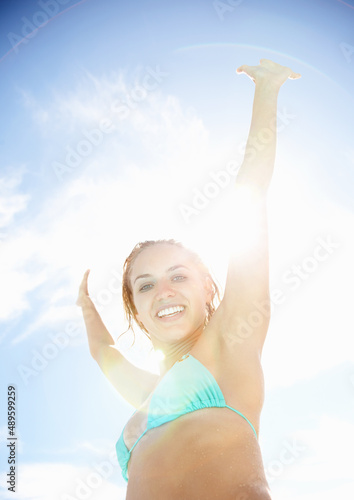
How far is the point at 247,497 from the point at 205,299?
1.83 meters

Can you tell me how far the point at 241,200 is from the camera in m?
3.16

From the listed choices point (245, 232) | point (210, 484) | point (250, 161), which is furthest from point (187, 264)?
point (210, 484)

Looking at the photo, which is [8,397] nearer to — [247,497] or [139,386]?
[139,386]

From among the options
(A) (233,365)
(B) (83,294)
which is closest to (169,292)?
(A) (233,365)

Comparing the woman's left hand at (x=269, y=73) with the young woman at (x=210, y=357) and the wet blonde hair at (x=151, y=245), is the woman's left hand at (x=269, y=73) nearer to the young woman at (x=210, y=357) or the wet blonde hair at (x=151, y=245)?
the young woman at (x=210, y=357)

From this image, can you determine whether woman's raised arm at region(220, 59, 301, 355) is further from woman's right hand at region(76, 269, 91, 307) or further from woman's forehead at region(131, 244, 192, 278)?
woman's right hand at region(76, 269, 91, 307)

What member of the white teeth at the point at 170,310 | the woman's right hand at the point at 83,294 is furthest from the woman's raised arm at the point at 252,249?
the woman's right hand at the point at 83,294

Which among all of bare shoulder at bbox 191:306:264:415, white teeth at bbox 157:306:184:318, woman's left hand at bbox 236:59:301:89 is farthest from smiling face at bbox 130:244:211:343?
woman's left hand at bbox 236:59:301:89

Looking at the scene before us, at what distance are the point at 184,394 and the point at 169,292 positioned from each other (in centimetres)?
92

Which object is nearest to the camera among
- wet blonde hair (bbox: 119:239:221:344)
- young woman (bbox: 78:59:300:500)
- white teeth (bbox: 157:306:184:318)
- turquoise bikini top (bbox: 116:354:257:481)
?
young woman (bbox: 78:59:300:500)

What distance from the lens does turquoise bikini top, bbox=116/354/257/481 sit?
2.69m

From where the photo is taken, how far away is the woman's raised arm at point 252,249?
2.87 meters

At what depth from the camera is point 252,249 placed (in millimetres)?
2938

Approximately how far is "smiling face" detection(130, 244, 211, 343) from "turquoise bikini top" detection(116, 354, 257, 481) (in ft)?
1.54
